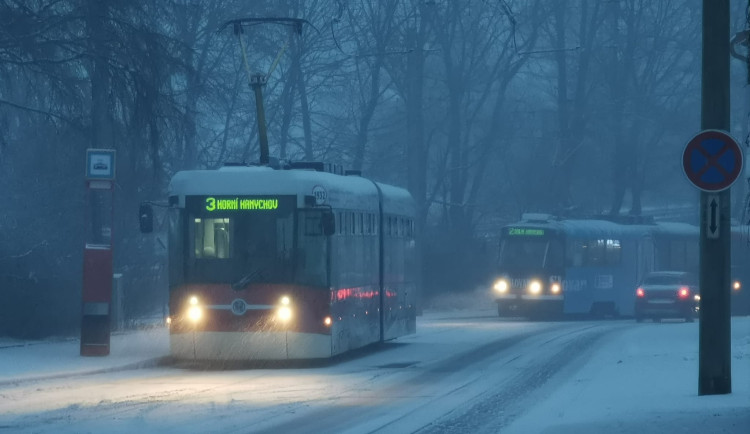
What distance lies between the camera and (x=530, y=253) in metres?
46.1

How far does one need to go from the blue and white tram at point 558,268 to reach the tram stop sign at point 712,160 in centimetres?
3157

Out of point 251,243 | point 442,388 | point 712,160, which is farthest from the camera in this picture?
point 251,243

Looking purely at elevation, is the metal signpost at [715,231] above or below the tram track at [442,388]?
above

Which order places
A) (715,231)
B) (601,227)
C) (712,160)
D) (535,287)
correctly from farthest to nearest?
(601,227), (535,287), (715,231), (712,160)

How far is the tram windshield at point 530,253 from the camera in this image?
1806 inches

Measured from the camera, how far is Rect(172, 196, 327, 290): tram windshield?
21.3 m

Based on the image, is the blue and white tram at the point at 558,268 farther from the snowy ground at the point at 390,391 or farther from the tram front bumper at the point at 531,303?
the snowy ground at the point at 390,391

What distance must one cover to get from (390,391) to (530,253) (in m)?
28.7

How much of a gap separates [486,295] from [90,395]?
127 ft

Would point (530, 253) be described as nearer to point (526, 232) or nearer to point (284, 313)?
point (526, 232)

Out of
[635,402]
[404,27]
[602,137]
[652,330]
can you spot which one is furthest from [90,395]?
[602,137]

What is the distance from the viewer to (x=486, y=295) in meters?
54.8

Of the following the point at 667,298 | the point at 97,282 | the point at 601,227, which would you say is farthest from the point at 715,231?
the point at 601,227

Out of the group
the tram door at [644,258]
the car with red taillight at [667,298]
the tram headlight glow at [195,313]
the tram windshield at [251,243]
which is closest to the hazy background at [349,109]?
the tram windshield at [251,243]
